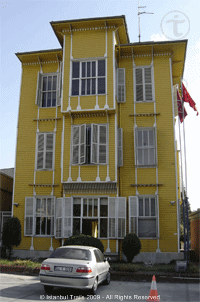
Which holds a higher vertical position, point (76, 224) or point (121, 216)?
point (121, 216)

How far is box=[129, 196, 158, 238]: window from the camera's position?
17.9 metres

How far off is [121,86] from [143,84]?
4.41ft

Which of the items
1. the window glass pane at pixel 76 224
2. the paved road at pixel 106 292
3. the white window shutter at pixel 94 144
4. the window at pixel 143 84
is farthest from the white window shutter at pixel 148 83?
the paved road at pixel 106 292

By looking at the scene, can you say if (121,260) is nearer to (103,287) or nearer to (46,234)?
(46,234)

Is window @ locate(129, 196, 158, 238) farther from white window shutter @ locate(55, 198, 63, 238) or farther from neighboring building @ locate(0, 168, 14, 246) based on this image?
neighboring building @ locate(0, 168, 14, 246)

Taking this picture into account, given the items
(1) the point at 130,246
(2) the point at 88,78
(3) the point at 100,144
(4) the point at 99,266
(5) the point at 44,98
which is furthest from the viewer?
(5) the point at 44,98

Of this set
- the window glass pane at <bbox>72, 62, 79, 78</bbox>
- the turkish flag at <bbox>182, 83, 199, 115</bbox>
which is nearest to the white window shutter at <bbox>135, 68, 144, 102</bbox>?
the turkish flag at <bbox>182, 83, 199, 115</bbox>

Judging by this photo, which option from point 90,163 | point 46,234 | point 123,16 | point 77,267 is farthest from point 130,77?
point 77,267

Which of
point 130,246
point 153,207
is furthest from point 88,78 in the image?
point 130,246

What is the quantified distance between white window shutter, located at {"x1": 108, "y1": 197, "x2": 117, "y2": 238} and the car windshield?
7.83 m

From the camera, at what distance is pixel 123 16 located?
1916cm

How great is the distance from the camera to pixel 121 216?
17703 mm

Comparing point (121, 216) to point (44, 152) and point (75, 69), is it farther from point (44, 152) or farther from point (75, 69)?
point (75, 69)

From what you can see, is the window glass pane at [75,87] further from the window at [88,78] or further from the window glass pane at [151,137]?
the window glass pane at [151,137]
